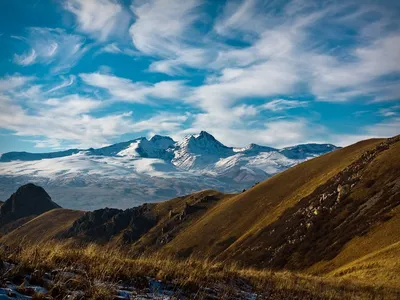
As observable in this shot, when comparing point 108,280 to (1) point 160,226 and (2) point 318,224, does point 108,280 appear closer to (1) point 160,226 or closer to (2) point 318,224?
(2) point 318,224

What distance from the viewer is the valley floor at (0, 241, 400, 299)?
31.1ft

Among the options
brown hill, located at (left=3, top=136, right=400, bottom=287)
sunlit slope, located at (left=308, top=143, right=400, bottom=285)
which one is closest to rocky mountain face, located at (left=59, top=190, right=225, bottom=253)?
brown hill, located at (left=3, top=136, right=400, bottom=287)

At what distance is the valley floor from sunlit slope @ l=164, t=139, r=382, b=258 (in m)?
89.8


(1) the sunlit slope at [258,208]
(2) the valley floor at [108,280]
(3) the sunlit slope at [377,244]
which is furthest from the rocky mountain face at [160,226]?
(2) the valley floor at [108,280]

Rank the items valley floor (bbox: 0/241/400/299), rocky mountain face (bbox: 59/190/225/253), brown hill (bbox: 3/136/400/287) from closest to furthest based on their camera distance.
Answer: valley floor (bbox: 0/241/400/299), brown hill (bbox: 3/136/400/287), rocky mountain face (bbox: 59/190/225/253)

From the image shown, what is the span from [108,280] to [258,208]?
396 feet

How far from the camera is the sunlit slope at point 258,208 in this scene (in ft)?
374

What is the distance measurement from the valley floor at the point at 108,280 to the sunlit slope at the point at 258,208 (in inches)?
3537

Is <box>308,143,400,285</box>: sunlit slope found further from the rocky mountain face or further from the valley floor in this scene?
the rocky mountain face

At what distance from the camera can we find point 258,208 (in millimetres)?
128125

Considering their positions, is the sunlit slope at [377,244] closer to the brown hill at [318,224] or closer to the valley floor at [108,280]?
the brown hill at [318,224]

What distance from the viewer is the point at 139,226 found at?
190875 millimetres

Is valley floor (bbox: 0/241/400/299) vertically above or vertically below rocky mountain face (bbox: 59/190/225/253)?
above

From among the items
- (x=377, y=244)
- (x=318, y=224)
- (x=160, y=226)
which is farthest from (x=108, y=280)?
(x=160, y=226)
